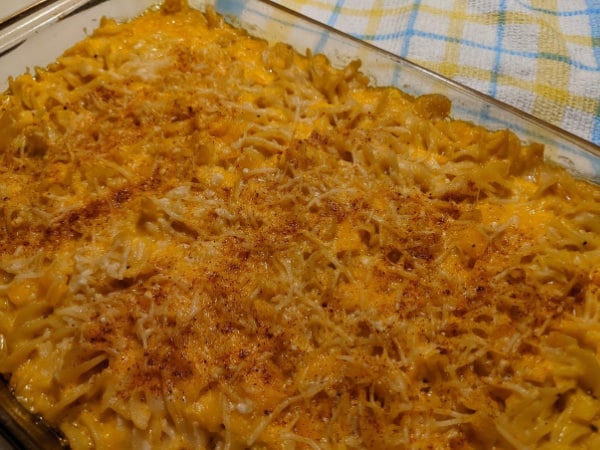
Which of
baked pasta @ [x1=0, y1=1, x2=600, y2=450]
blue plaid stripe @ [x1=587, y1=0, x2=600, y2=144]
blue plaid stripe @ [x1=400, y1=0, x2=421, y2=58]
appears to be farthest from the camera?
blue plaid stripe @ [x1=400, y1=0, x2=421, y2=58]

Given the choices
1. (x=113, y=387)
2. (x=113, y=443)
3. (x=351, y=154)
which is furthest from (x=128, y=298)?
(x=351, y=154)

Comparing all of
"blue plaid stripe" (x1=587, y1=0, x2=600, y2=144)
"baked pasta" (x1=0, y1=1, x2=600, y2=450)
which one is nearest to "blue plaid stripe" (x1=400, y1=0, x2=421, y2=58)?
"baked pasta" (x1=0, y1=1, x2=600, y2=450)

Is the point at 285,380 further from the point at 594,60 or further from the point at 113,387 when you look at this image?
the point at 594,60

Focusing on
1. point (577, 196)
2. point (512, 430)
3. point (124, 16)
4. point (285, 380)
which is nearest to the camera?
point (512, 430)

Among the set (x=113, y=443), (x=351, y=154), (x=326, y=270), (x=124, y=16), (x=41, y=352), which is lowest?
(x=113, y=443)

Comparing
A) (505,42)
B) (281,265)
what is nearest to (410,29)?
(505,42)

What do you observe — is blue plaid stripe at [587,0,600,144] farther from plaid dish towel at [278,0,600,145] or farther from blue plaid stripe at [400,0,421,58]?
blue plaid stripe at [400,0,421,58]
